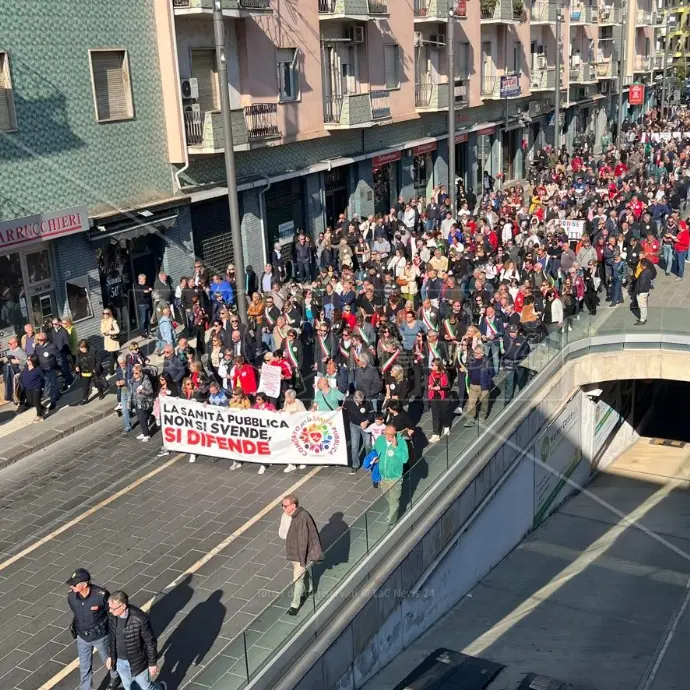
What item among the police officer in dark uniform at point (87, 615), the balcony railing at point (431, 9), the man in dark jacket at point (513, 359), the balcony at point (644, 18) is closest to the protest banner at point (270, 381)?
the man in dark jacket at point (513, 359)

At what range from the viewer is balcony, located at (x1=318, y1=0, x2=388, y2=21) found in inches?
1080

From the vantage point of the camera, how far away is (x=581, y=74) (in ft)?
179

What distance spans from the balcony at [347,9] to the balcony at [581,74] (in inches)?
1120

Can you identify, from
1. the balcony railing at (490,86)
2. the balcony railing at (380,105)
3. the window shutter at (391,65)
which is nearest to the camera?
A: the balcony railing at (380,105)

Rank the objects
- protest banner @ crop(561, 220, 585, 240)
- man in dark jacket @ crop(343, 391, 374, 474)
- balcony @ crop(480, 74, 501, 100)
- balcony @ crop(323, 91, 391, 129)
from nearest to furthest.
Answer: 1. man in dark jacket @ crop(343, 391, 374, 474)
2. protest banner @ crop(561, 220, 585, 240)
3. balcony @ crop(323, 91, 391, 129)
4. balcony @ crop(480, 74, 501, 100)

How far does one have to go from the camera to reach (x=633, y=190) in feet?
100

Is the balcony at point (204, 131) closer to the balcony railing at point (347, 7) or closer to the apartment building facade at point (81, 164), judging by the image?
the apartment building facade at point (81, 164)

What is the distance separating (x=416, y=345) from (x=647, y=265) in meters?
6.31

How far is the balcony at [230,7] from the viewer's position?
21547 millimetres

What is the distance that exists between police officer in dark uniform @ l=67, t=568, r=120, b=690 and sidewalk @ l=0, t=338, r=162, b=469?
6806mm

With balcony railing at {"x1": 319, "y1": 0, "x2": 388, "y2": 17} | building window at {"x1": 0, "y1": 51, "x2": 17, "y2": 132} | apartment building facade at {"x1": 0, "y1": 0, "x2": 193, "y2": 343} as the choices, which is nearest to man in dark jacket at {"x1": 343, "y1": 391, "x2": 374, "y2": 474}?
apartment building facade at {"x1": 0, "y1": 0, "x2": 193, "y2": 343}

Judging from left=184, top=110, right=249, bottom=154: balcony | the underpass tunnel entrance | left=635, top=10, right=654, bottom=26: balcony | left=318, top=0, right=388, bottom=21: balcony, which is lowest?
the underpass tunnel entrance

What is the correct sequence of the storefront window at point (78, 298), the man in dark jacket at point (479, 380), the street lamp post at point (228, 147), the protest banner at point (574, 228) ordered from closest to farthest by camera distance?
the man in dark jacket at point (479, 380), the street lamp post at point (228, 147), the storefront window at point (78, 298), the protest banner at point (574, 228)

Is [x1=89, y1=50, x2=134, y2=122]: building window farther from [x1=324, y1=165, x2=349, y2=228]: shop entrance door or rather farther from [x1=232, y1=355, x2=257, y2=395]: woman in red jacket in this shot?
[x1=324, y1=165, x2=349, y2=228]: shop entrance door
